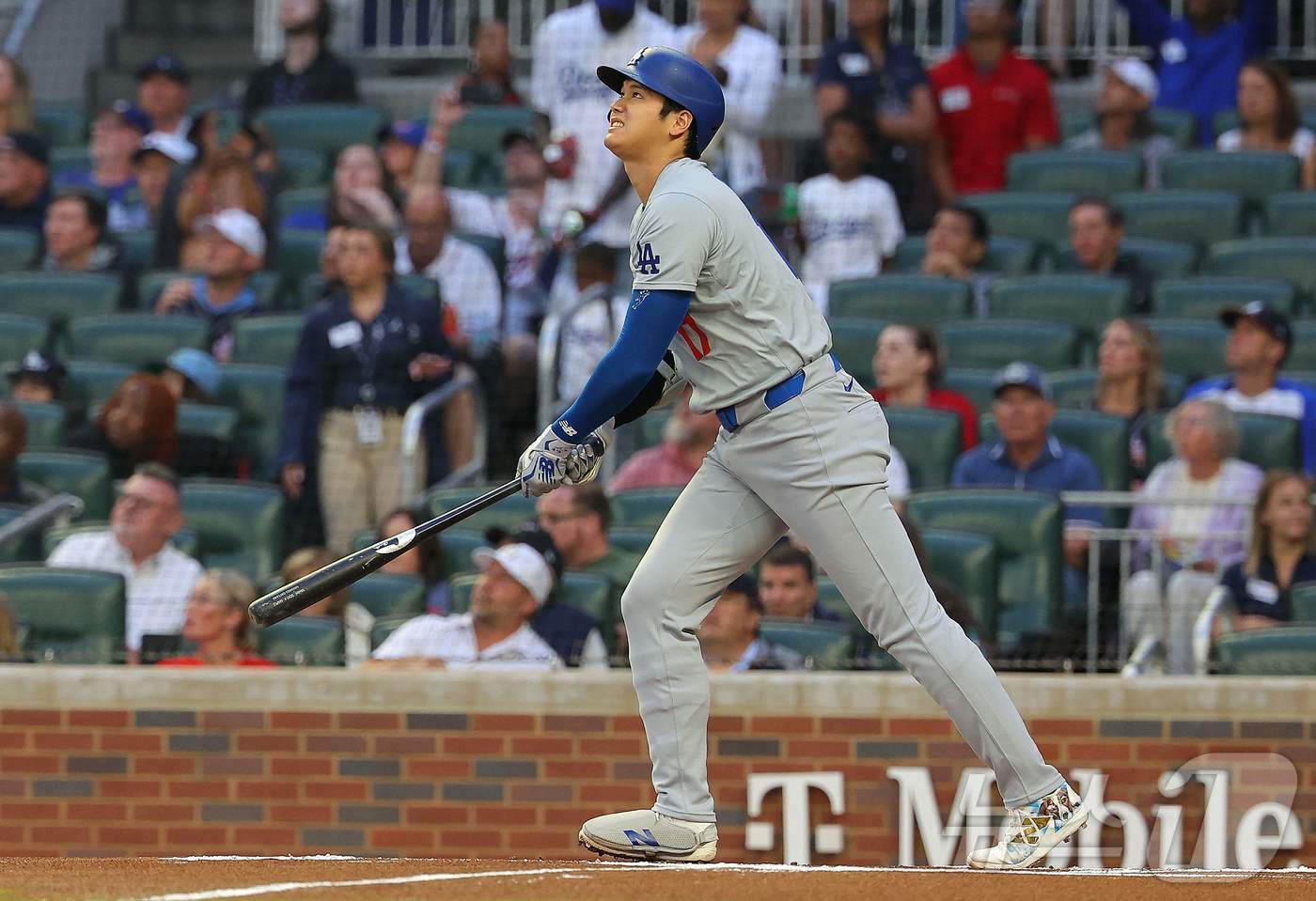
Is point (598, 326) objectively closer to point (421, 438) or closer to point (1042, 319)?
point (421, 438)

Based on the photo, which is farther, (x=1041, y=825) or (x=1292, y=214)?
(x=1292, y=214)

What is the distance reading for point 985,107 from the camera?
35.2 feet

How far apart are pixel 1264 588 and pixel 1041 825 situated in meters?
2.57

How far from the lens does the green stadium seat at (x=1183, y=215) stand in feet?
32.4

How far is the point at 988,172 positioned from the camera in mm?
10797

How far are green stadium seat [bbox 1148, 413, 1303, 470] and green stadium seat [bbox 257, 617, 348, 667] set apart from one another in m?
3.29

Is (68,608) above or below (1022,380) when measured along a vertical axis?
below

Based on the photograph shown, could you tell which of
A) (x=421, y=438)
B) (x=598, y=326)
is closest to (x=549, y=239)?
(x=598, y=326)

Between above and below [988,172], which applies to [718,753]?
below

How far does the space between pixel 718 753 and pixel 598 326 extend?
10.8 feet

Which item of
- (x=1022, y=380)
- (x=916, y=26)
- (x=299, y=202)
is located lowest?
(x=1022, y=380)

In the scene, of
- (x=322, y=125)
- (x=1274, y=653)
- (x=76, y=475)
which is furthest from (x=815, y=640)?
(x=322, y=125)

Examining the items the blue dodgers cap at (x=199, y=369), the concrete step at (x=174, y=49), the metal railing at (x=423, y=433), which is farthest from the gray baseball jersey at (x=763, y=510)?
the concrete step at (x=174, y=49)

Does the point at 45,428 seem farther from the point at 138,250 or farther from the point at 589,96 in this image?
the point at 589,96
